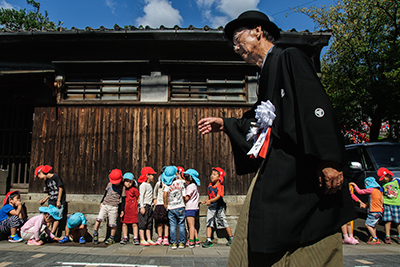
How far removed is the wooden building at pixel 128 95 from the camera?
24.3 feet

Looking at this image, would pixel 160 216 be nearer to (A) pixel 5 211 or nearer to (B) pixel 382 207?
(A) pixel 5 211

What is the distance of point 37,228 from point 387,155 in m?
9.69

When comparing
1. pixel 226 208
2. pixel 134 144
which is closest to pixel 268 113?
pixel 226 208

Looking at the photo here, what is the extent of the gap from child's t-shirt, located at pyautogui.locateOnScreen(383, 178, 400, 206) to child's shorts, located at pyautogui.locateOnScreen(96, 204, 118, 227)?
6815 millimetres

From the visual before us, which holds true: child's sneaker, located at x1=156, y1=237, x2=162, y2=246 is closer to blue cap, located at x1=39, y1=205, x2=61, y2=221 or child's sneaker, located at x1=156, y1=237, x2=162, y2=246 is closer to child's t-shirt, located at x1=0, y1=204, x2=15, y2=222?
blue cap, located at x1=39, y1=205, x2=61, y2=221

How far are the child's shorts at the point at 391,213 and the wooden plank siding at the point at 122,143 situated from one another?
11.3 feet

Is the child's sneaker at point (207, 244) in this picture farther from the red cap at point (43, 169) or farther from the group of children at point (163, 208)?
the red cap at point (43, 169)

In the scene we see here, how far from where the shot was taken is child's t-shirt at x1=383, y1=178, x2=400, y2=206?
21.1 ft

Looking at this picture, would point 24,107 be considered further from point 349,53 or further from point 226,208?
point 349,53

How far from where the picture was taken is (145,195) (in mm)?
6531

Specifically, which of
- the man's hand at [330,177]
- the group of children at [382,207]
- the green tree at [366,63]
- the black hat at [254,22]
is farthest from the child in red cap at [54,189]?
the green tree at [366,63]

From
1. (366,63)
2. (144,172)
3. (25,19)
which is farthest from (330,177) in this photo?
(25,19)

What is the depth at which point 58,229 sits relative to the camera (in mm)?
6859

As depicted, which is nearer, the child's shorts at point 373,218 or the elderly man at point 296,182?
the elderly man at point 296,182
